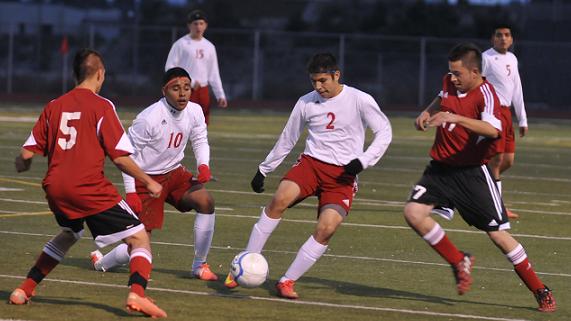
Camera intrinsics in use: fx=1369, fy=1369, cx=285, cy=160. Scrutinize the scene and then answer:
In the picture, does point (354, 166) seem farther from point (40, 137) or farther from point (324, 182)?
point (40, 137)

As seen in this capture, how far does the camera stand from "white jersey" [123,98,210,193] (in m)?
10.6

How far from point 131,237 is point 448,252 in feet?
7.46

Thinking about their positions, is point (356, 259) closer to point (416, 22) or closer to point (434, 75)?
point (434, 75)

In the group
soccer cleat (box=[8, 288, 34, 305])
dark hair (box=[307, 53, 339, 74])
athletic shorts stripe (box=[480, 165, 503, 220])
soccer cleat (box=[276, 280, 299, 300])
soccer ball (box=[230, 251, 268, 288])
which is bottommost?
soccer cleat (box=[276, 280, 299, 300])

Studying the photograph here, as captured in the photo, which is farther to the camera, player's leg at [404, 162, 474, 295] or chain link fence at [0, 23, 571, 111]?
chain link fence at [0, 23, 571, 111]

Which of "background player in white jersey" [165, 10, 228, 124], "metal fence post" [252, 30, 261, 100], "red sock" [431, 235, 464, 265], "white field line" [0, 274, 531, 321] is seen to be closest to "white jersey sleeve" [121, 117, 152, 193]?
"white field line" [0, 274, 531, 321]

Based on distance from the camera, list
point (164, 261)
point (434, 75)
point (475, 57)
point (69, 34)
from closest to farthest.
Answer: point (475, 57)
point (164, 261)
point (434, 75)
point (69, 34)

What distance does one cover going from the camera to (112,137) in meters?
8.55

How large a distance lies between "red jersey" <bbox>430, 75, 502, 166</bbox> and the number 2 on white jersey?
2588 millimetres

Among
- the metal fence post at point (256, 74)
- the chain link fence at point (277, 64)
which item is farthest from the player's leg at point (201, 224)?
the metal fence post at point (256, 74)

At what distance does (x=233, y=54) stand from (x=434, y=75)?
7075 mm

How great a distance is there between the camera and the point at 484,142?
31.4 feet

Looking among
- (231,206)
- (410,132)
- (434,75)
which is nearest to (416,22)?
(434,75)

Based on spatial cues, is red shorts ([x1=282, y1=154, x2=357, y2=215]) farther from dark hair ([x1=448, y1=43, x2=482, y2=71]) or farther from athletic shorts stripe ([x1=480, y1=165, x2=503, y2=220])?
dark hair ([x1=448, y1=43, x2=482, y2=71])
